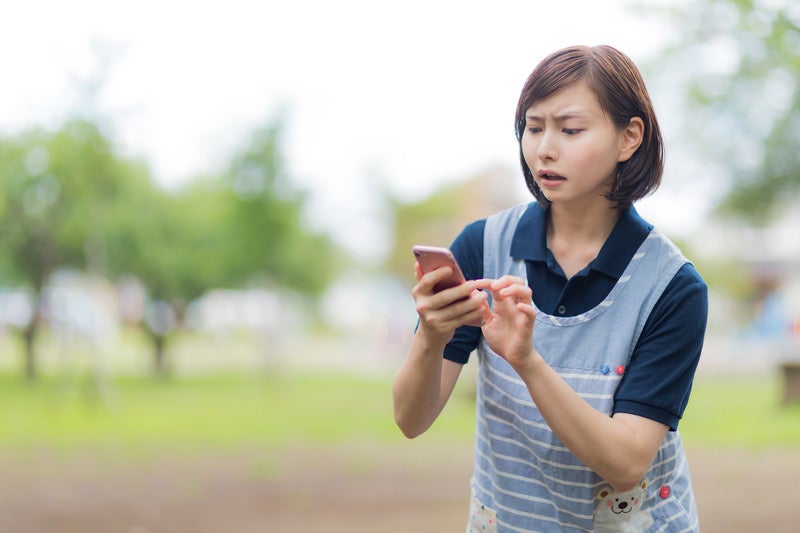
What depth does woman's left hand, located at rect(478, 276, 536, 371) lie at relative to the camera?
1.35m

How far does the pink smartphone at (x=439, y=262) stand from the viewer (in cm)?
134

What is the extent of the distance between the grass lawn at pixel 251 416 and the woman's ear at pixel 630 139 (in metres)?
7.76

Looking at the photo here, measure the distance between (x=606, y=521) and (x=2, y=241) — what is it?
1556 centimetres

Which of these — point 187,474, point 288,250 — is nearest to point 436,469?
point 187,474

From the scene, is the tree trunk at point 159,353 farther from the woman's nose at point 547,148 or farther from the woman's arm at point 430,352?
the woman's nose at point 547,148

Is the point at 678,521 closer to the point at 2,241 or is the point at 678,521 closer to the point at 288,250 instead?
the point at 288,250

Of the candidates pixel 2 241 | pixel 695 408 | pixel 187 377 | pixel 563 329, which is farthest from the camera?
pixel 187 377

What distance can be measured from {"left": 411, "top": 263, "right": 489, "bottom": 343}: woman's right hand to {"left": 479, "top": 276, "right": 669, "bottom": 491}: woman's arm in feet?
0.10

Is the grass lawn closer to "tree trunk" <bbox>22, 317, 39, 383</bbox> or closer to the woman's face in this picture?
"tree trunk" <bbox>22, 317, 39, 383</bbox>

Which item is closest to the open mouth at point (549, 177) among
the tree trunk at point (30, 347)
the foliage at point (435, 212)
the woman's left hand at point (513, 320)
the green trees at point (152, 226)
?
the woman's left hand at point (513, 320)

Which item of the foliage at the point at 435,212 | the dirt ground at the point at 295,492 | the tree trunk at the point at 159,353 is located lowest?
the dirt ground at the point at 295,492

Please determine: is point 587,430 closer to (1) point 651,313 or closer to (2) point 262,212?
(1) point 651,313

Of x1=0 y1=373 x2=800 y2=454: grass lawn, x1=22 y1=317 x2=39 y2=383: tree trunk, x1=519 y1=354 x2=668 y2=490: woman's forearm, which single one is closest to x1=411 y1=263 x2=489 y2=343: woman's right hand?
x1=519 y1=354 x2=668 y2=490: woman's forearm

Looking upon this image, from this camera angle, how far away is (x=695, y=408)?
476 inches
